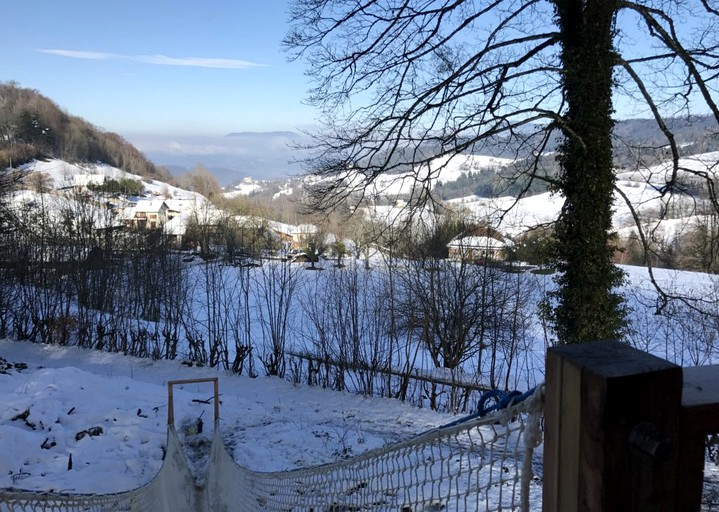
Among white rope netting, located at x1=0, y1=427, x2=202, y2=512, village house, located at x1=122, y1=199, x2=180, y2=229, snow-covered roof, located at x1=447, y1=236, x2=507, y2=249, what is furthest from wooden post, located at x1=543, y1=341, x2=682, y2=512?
village house, located at x1=122, y1=199, x2=180, y2=229

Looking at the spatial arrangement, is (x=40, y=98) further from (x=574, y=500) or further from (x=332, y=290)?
(x=574, y=500)

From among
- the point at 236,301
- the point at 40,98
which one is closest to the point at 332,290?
the point at 236,301

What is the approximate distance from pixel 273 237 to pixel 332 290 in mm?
4459

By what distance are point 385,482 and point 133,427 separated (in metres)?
4.33

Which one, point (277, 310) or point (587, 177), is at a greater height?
point (587, 177)

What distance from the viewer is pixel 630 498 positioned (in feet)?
2.06

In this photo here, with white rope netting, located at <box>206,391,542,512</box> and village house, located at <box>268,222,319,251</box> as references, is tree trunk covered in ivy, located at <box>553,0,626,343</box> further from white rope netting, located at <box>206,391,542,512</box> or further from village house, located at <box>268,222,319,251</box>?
village house, located at <box>268,222,319,251</box>

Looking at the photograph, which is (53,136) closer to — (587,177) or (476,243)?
(476,243)

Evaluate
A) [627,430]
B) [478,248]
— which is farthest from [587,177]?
[627,430]

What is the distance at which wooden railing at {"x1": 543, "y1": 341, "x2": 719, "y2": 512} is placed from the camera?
62 centimetres

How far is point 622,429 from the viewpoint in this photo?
0.62 m

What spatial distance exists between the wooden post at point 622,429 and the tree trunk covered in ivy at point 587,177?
6620 millimetres

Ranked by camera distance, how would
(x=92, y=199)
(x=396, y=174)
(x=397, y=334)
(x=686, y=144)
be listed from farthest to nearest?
(x=92, y=199), (x=397, y=334), (x=686, y=144), (x=396, y=174)

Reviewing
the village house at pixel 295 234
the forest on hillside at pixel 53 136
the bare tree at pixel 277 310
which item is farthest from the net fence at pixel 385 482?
the forest on hillside at pixel 53 136
